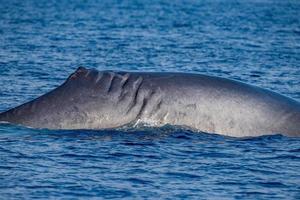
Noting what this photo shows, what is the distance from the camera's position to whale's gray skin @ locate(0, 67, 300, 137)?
1562 cm

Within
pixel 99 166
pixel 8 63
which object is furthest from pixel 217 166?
pixel 8 63

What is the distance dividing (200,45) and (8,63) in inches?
461

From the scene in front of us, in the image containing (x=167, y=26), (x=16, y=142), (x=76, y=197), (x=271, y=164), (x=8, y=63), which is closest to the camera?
(x=76, y=197)

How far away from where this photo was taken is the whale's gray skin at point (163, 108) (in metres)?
15.6

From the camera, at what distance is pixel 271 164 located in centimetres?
1443

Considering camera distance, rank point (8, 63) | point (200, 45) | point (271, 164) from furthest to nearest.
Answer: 1. point (200, 45)
2. point (8, 63)
3. point (271, 164)

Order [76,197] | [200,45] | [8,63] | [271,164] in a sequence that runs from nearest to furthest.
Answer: [76,197]
[271,164]
[8,63]
[200,45]

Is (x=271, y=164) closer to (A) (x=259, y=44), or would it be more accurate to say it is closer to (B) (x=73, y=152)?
(B) (x=73, y=152)

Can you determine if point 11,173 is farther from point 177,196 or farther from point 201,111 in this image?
point 201,111

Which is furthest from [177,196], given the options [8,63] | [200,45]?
[200,45]

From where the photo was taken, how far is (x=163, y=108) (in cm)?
1570

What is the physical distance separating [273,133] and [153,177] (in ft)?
10.3

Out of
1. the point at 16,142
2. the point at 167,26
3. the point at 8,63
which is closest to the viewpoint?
the point at 16,142

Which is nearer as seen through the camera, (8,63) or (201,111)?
(201,111)
